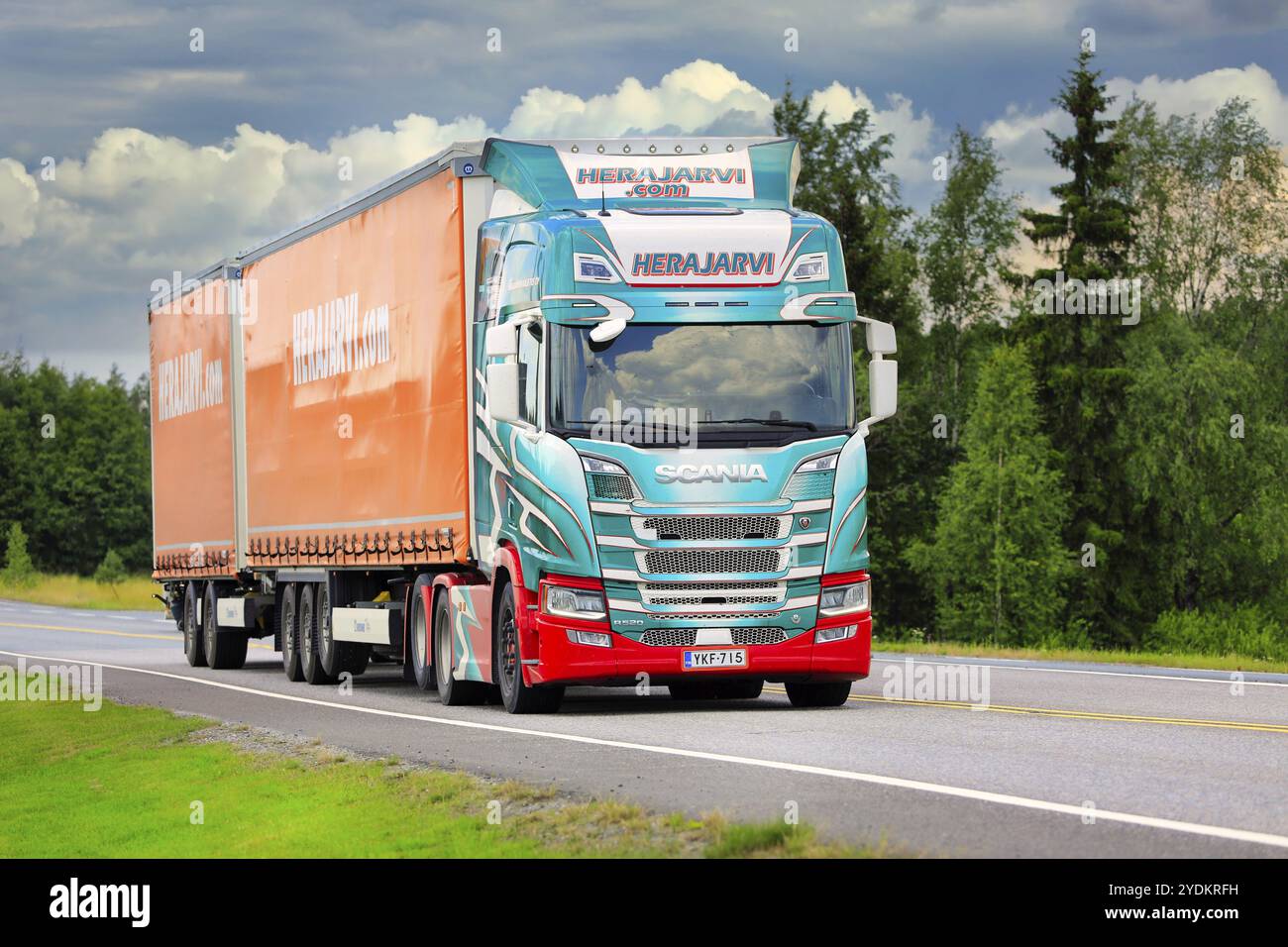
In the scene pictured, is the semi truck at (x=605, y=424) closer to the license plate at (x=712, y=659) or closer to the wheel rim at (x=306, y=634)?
the license plate at (x=712, y=659)

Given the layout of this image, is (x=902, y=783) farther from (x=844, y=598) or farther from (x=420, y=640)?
(x=420, y=640)

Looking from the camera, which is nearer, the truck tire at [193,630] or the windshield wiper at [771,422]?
the windshield wiper at [771,422]

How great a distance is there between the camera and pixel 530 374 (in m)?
15.9

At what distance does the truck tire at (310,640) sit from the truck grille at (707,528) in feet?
27.4

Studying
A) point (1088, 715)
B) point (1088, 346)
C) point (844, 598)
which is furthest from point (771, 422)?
point (1088, 346)

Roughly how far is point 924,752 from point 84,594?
59272mm

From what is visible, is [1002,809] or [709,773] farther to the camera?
[709,773]

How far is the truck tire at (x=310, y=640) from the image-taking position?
2294cm

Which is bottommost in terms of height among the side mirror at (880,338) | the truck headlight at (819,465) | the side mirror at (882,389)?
the truck headlight at (819,465)

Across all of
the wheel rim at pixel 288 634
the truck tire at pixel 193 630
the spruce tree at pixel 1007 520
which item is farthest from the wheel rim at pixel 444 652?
the spruce tree at pixel 1007 520

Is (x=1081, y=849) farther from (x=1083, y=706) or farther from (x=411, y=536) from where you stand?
(x=411, y=536)
